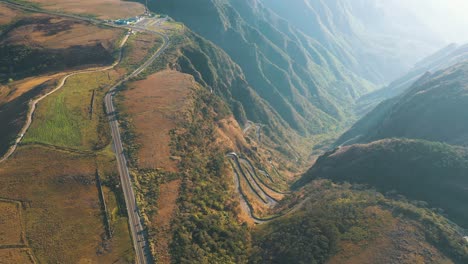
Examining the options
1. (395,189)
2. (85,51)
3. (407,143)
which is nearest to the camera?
(395,189)

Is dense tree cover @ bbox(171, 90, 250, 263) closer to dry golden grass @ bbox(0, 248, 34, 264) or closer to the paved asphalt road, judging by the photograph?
the paved asphalt road

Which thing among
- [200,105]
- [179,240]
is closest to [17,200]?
[179,240]

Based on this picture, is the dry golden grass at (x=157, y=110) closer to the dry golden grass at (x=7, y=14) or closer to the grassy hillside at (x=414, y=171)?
the grassy hillside at (x=414, y=171)

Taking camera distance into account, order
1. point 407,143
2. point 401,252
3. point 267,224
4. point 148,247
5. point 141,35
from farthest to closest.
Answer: point 141,35
point 407,143
point 267,224
point 401,252
point 148,247

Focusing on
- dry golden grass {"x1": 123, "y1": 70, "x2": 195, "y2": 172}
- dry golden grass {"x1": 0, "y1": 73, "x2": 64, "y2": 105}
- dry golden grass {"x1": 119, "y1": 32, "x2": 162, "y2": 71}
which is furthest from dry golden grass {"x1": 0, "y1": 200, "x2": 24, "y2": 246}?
dry golden grass {"x1": 119, "y1": 32, "x2": 162, "y2": 71}

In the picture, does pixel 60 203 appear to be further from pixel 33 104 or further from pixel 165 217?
pixel 33 104

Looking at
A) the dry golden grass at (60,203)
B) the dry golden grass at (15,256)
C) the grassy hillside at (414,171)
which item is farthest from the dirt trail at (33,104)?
the grassy hillside at (414,171)

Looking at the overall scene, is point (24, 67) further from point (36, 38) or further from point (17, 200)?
point (17, 200)

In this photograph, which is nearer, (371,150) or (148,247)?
(148,247)
